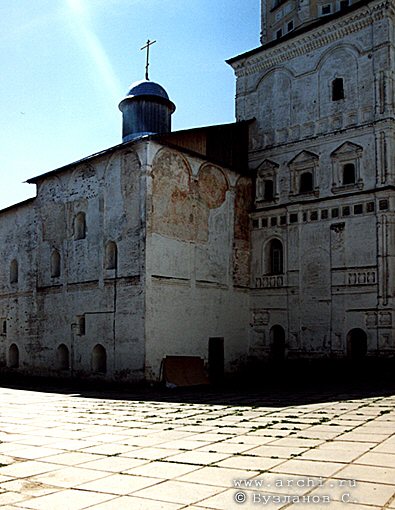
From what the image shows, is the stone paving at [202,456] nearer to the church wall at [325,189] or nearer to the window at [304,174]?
the church wall at [325,189]

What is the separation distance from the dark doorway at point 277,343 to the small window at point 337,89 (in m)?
8.41

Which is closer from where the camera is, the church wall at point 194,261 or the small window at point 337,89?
the church wall at point 194,261

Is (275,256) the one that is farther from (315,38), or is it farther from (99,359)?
(315,38)

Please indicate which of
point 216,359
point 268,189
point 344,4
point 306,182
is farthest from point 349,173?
point 216,359

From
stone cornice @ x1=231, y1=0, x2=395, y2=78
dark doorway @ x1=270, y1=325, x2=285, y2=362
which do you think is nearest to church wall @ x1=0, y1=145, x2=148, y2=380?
dark doorway @ x1=270, y1=325, x2=285, y2=362

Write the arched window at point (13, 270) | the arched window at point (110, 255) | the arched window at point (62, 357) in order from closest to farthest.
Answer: the arched window at point (110, 255), the arched window at point (62, 357), the arched window at point (13, 270)

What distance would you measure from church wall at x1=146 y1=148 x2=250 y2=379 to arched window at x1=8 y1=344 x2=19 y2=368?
26.9 ft

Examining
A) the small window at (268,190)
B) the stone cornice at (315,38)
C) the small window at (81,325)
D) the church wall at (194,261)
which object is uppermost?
the stone cornice at (315,38)

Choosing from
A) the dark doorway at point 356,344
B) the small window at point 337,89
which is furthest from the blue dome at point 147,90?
the dark doorway at point 356,344

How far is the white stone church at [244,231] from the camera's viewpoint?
1867cm

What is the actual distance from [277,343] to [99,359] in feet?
20.9

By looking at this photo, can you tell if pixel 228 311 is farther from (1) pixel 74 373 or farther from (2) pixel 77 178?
(2) pixel 77 178

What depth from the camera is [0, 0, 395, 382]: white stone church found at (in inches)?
735

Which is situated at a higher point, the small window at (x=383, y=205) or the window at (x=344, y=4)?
the window at (x=344, y=4)
